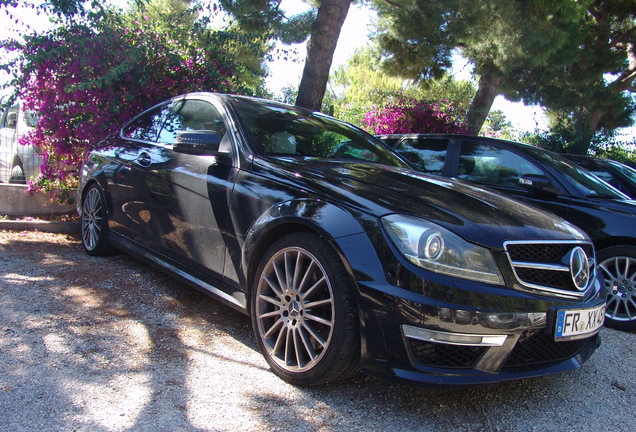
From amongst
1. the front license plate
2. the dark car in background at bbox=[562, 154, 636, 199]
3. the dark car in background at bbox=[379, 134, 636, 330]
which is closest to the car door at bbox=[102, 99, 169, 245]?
the dark car in background at bbox=[379, 134, 636, 330]

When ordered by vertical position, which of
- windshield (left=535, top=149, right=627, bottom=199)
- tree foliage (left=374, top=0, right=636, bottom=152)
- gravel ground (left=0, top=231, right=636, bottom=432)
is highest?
tree foliage (left=374, top=0, right=636, bottom=152)

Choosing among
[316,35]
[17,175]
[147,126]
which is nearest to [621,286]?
[147,126]

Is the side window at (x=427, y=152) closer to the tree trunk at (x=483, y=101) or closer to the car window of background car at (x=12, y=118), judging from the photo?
the tree trunk at (x=483, y=101)

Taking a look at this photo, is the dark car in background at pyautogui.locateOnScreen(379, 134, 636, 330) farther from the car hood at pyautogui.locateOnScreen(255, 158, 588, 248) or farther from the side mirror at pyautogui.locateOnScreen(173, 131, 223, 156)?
the side mirror at pyautogui.locateOnScreen(173, 131, 223, 156)

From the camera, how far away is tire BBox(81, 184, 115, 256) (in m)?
4.65

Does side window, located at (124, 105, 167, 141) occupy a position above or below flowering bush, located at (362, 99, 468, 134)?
below

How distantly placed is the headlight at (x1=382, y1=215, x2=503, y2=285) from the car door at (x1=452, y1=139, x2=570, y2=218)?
8.10 ft

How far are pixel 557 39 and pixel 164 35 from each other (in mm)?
7262

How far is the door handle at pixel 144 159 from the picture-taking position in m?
3.94

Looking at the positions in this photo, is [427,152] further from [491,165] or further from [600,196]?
[600,196]

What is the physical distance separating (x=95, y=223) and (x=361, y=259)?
335cm

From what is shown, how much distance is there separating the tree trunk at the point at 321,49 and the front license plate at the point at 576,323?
19.3 ft

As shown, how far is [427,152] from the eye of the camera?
226 inches

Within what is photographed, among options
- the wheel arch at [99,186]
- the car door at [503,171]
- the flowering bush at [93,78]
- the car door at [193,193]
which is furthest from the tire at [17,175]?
the car door at [503,171]
